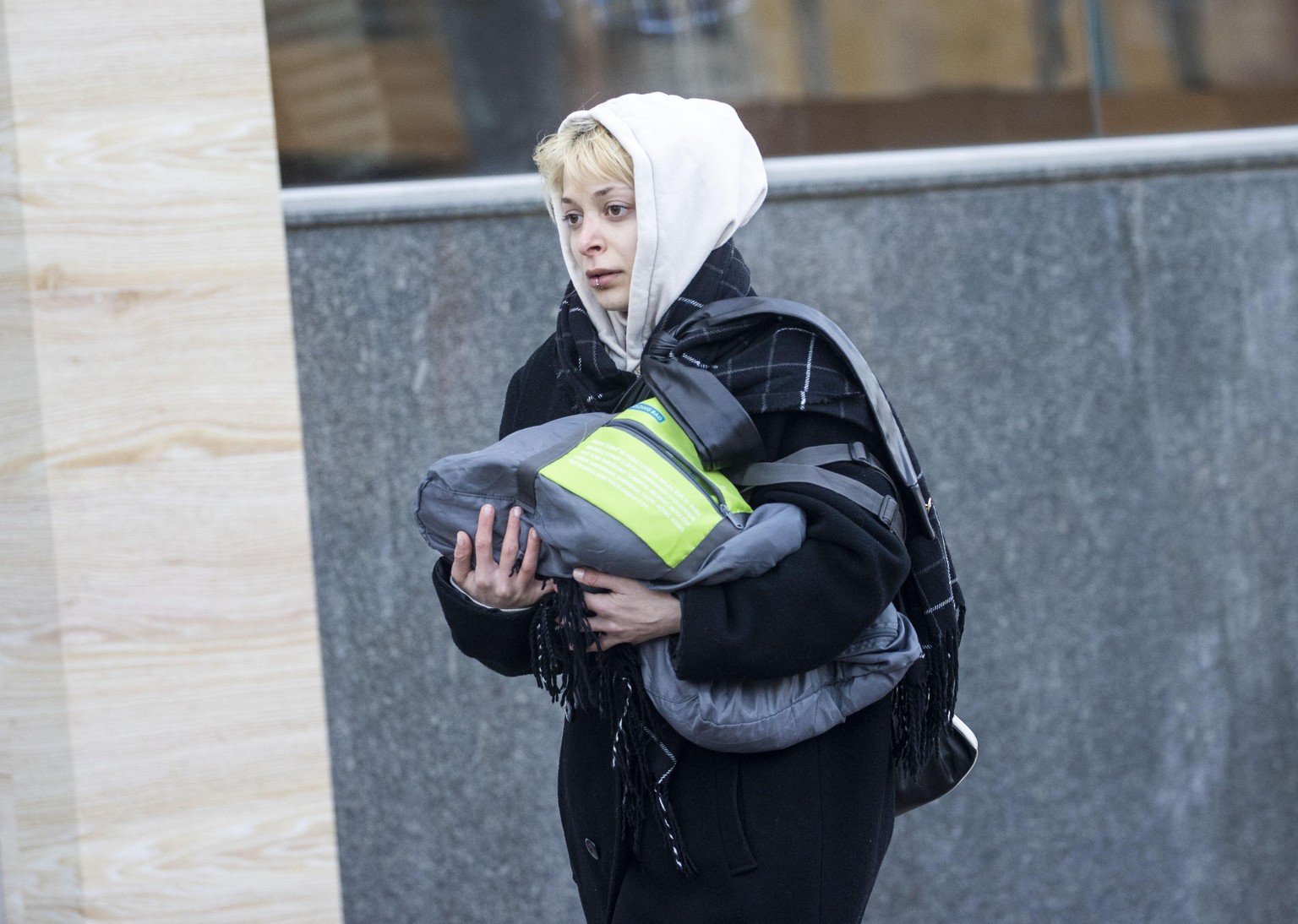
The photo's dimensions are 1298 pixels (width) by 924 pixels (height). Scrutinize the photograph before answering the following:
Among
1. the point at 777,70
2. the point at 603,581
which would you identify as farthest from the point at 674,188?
the point at 777,70

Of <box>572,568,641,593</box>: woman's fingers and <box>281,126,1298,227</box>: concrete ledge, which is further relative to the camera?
<box>281,126,1298,227</box>: concrete ledge

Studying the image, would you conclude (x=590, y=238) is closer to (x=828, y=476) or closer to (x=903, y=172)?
(x=828, y=476)

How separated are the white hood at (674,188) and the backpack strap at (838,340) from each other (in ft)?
0.23

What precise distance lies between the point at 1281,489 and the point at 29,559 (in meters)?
3.06

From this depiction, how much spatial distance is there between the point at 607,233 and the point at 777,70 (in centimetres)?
187

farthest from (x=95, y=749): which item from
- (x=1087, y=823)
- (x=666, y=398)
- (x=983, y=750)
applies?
(x=1087, y=823)

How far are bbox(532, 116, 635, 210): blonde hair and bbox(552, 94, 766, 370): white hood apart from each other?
0.02m

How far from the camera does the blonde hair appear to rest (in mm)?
1855

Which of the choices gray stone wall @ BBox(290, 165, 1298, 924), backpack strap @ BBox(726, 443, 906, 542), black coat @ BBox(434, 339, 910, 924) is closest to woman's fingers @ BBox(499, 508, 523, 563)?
black coat @ BBox(434, 339, 910, 924)

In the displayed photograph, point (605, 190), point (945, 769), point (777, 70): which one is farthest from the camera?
point (777, 70)

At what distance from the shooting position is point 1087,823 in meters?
3.58

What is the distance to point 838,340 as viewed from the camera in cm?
181

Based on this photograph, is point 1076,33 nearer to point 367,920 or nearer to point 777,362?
point 777,362

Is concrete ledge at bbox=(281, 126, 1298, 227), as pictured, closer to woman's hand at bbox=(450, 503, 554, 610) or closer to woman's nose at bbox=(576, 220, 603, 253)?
woman's nose at bbox=(576, 220, 603, 253)
